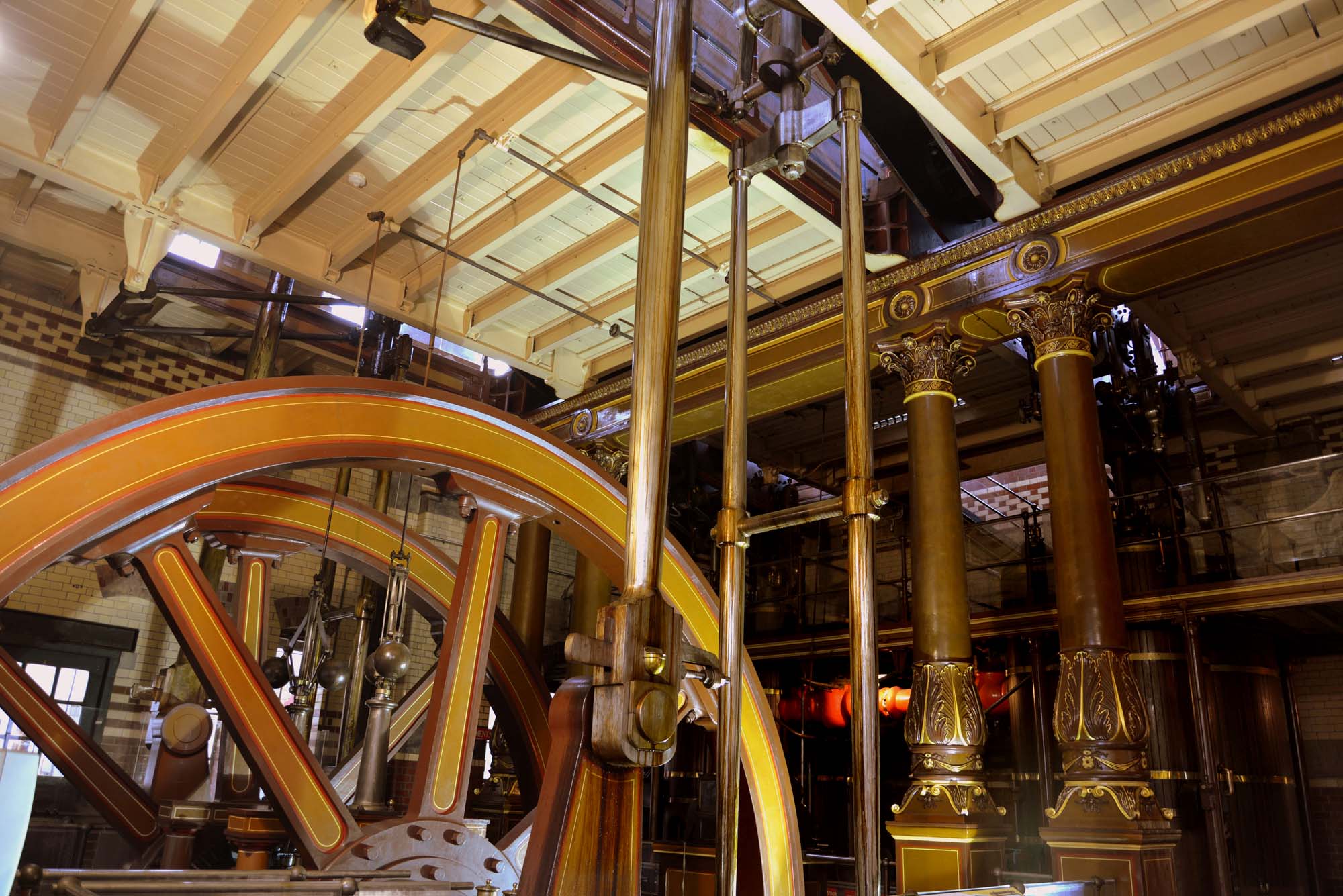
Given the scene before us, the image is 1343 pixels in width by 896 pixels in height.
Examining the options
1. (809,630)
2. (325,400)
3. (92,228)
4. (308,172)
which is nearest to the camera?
(325,400)

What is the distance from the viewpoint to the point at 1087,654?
6.07m

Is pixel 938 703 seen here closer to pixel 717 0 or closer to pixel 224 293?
pixel 717 0

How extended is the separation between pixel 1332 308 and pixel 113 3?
35.4 ft

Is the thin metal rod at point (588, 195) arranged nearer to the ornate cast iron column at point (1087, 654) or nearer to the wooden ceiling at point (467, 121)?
the wooden ceiling at point (467, 121)

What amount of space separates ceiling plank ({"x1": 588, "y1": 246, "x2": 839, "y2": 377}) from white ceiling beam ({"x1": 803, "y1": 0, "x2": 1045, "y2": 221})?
5.22 feet

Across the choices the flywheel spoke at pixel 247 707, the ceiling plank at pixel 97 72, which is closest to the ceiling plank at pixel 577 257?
the ceiling plank at pixel 97 72

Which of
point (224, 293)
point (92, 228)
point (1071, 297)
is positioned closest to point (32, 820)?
point (224, 293)

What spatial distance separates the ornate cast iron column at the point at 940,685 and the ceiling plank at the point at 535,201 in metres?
2.70

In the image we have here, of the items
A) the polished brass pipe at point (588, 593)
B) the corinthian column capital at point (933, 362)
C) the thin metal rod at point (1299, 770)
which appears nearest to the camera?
the corinthian column capital at point (933, 362)

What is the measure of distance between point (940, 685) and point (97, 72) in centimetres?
702

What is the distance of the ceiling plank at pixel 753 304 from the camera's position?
323 inches

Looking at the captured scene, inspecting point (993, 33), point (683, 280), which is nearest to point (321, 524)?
point (683, 280)

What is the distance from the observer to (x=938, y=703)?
21.4 feet

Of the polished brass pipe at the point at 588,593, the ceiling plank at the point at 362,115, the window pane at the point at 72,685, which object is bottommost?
the window pane at the point at 72,685
